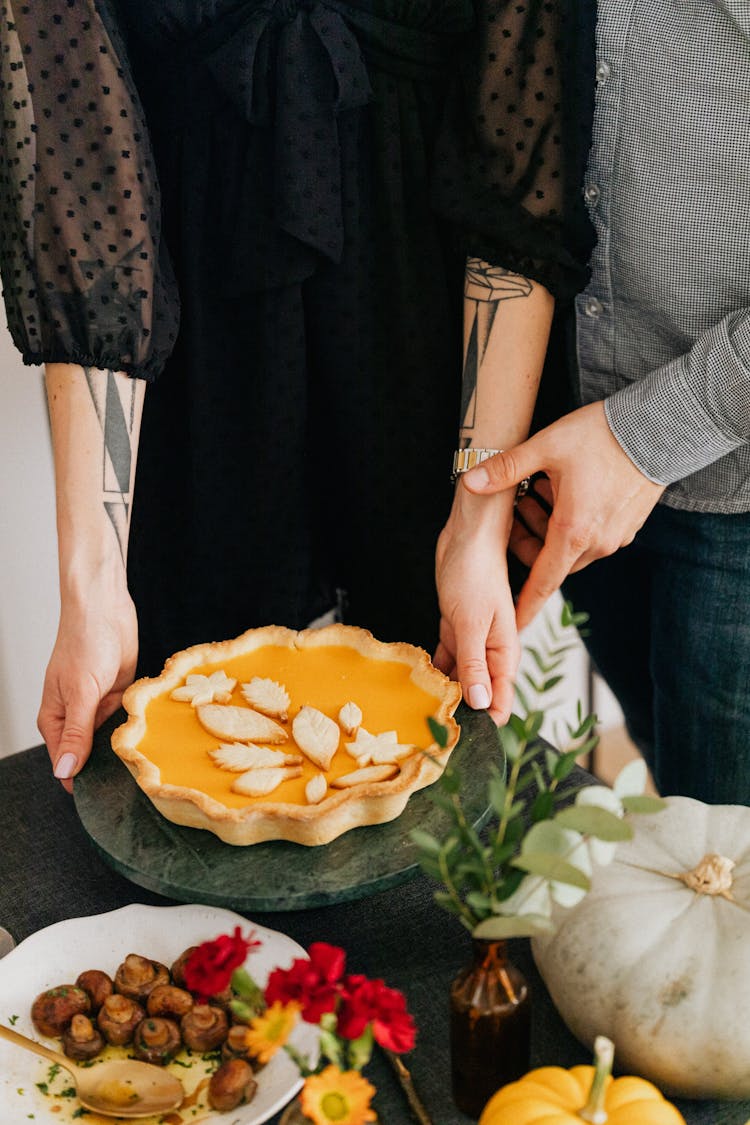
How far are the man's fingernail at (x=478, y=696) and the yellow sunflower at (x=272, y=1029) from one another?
49cm

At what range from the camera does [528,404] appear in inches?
45.0

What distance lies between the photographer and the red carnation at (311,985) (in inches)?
21.4

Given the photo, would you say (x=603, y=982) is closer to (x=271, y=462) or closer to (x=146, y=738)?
(x=146, y=738)

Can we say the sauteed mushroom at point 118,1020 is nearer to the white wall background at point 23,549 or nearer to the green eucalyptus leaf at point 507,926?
the green eucalyptus leaf at point 507,926

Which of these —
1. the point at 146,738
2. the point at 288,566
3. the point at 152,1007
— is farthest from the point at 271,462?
the point at 152,1007

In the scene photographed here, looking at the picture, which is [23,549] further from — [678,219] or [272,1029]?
[272,1029]

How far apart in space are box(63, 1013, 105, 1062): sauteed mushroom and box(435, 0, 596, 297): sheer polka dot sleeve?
0.80 metres

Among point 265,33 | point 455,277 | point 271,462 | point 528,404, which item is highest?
point 265,33

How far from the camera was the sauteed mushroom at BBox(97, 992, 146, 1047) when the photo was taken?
2.48ft

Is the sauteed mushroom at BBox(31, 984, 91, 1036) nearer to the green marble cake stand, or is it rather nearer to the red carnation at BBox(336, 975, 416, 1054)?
the green marble cake stand

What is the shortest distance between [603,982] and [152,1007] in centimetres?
33

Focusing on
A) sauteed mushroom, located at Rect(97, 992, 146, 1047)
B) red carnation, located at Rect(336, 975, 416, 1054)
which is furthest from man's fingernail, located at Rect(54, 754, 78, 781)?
red carnation, located at Rect(336, 975, 416, 1054)

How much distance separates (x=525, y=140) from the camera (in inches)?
40.8

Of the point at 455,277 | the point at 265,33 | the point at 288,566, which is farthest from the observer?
the point at 288,566
